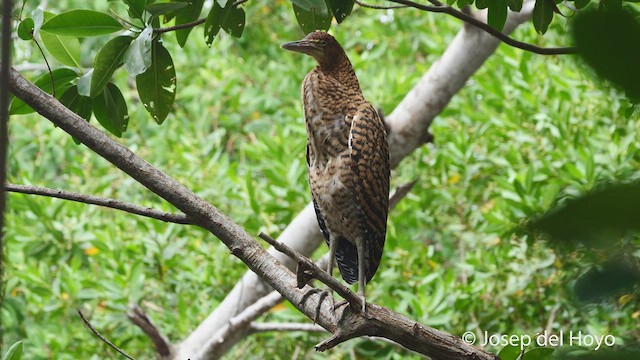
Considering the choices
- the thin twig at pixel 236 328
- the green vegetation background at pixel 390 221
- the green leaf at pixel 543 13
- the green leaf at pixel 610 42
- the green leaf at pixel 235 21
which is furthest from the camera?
the green vegetation background at pixel 390 221

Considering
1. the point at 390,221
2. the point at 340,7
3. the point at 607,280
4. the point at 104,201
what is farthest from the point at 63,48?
the point at 390,221

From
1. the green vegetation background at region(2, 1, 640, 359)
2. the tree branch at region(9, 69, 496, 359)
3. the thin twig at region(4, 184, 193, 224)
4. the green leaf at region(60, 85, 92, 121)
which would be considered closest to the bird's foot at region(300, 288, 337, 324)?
the tree branch at region(9, 69, 496, 359)

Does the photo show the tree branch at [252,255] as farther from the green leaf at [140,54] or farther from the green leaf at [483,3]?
the green leaf at [483,3]

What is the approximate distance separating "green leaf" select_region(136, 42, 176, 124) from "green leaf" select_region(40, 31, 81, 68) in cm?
20

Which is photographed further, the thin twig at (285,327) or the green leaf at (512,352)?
the thin twig at (285,327)

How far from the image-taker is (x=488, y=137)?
4340 mm

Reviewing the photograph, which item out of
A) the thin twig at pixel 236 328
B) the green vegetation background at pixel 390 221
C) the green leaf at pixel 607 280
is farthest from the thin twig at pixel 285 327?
the green leaf at pixel 607 280

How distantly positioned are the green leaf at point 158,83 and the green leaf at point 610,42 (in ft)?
5.21

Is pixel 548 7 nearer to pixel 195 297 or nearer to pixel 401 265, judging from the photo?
pixel 401 265

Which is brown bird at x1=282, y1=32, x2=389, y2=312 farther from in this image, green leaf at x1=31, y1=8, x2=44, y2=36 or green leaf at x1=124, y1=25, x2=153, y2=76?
green leaf at x1=31, y1=8, x2=44, y2=36

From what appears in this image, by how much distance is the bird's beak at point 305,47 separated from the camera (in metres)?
2.48

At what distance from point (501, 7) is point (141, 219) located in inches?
111

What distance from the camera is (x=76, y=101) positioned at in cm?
204

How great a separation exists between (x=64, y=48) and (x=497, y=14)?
3.47ft
